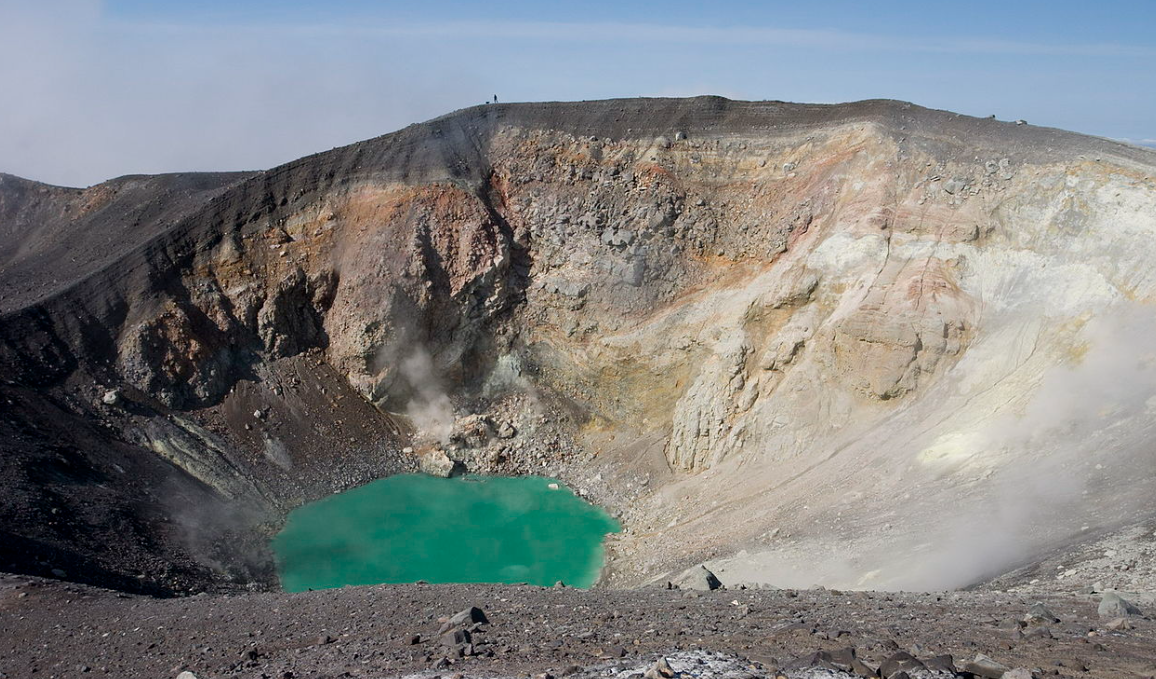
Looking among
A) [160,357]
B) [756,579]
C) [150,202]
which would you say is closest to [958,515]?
[756,579]

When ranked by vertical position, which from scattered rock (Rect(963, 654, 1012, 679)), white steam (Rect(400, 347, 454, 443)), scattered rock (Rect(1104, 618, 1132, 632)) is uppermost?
scattered rock (Rect(963, 654, 1012, 679))

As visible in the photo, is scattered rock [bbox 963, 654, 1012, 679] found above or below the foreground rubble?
above

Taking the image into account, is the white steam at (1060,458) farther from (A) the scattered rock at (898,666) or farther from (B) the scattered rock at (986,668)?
(A) the scattered rock at (898,666)

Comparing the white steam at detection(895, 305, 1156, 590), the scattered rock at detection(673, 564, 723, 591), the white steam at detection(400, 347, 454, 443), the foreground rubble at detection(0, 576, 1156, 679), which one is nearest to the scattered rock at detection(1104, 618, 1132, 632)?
the foreground rubble at detection(0, 576, 1156, 679)

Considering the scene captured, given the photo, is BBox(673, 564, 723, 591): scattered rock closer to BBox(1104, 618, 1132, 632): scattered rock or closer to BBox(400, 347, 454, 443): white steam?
BBox(1104, 618, 1132, 632): scattered rock

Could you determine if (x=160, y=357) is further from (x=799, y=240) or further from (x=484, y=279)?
(x=799, y=240)
